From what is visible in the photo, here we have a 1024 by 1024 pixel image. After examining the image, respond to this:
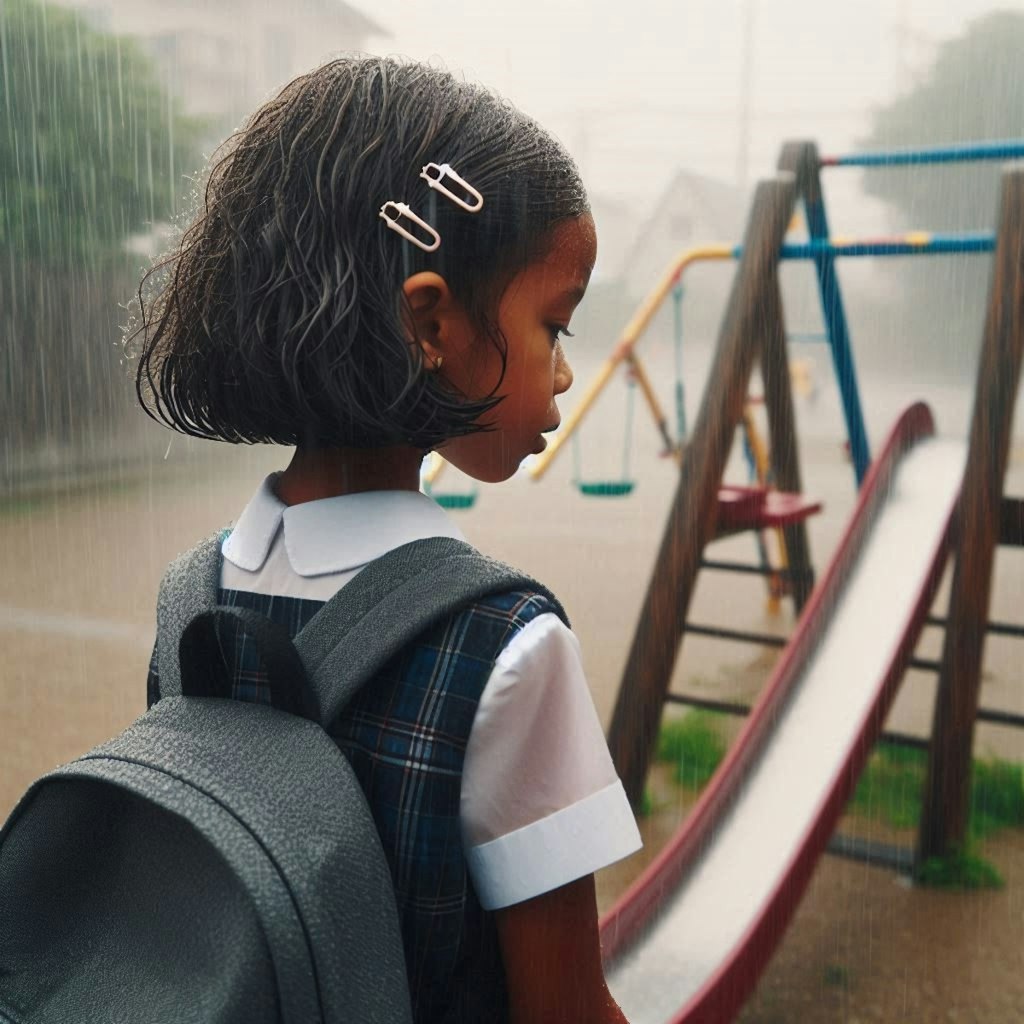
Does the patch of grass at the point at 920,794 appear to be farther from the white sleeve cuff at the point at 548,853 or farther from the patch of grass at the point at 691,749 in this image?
the white sleeve cuff at the point at 548,853

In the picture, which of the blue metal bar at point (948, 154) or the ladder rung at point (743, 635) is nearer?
the blue metal bar at point (948, 154)

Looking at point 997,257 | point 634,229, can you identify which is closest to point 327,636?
point 997,257

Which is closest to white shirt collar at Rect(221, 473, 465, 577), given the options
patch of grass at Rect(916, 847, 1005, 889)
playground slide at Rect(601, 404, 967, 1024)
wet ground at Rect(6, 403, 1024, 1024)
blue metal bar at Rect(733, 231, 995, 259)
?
playground slide at Rect(601, 404, 967, 1024)

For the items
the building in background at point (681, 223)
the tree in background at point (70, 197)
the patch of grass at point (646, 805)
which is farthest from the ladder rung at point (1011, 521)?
the building in background at point (681, 223)

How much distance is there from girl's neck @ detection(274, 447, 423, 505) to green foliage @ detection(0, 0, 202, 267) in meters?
10.1

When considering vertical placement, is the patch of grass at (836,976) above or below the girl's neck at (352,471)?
below

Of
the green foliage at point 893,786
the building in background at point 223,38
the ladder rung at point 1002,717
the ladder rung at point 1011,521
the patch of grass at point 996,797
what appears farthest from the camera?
the building in background at point 223,38

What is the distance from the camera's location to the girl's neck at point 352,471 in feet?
2.51

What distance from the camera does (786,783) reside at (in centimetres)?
237

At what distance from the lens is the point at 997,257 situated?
2615 millimetres

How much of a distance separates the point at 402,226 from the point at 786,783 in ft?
6.24

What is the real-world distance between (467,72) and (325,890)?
51 centimetres

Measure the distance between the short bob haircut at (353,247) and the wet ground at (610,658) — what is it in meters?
1.61

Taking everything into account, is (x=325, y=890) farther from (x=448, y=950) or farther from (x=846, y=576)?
(x=846, y=576)
